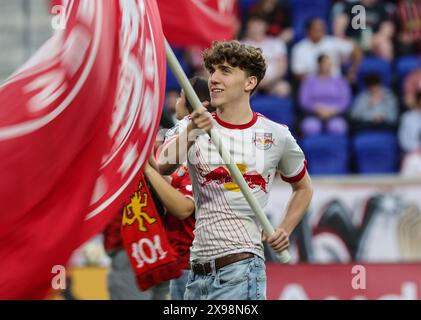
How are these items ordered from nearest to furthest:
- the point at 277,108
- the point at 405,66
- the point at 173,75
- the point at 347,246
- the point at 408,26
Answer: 1. the point at 347,246
2. the point at 277,108
3. the point at 173,75
4. the point at 405,66
5. the point at 408,26

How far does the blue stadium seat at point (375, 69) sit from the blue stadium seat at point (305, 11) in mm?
833

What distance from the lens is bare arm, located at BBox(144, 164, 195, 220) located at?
7039 mm

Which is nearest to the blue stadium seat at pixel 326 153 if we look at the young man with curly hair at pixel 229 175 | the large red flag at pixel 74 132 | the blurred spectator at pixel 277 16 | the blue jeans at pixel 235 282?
the blurred spectator at pixel 277 16

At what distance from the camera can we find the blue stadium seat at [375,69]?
14.6 metres

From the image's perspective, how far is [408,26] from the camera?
1515 centimetres

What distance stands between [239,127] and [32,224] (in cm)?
183

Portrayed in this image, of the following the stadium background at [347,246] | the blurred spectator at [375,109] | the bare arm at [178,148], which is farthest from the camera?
the blurred spectator at [375,109]

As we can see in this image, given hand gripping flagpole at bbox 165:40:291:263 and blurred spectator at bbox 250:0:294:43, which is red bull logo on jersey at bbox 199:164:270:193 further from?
blurred spectator at bbox 250:0:294:43

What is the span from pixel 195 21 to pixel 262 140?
2.78m

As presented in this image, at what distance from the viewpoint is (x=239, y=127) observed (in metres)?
6.79

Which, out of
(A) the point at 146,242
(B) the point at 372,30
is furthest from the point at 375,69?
(A) the point at 146,242

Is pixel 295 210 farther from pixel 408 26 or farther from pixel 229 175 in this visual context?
pixel 408 26

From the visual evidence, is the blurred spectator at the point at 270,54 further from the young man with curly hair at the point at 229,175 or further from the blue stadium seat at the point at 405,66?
the young man with curly hair at the point at 229,175
